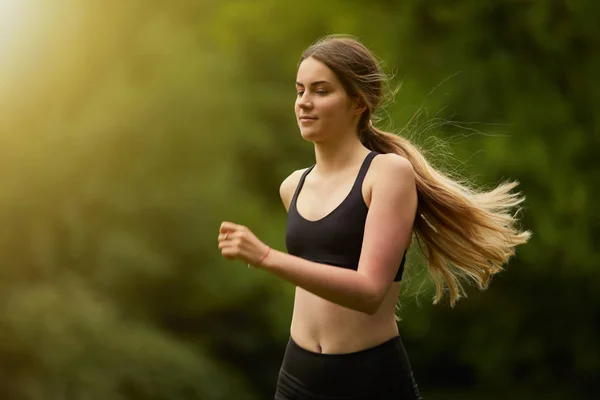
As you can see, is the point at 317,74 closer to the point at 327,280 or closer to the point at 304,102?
the point at 304,102

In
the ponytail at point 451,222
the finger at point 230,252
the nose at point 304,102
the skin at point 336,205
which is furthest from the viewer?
the ponytail at point 451,222

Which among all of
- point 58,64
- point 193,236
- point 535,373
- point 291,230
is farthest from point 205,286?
point 291,230

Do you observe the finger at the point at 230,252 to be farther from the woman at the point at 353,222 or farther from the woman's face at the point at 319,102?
the woman's face at the point at 319,102

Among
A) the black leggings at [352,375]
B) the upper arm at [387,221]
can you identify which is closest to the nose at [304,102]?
the upper arm at [387,221]

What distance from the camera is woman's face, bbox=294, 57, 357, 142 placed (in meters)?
2.58

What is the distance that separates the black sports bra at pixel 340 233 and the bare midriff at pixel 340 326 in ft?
0.37

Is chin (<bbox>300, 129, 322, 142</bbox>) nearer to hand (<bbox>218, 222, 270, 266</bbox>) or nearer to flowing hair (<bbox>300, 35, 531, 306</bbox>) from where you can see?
flowing hair (<bbox>300, 35, 531, 306</bbox>)

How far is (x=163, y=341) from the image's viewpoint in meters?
7.16

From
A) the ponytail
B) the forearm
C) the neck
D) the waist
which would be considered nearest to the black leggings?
the waist

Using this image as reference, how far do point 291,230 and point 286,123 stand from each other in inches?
190

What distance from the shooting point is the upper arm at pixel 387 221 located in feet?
7.86

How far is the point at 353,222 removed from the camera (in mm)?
2498

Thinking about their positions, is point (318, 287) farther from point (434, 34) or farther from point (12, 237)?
point (434, 34)

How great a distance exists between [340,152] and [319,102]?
0.14m
